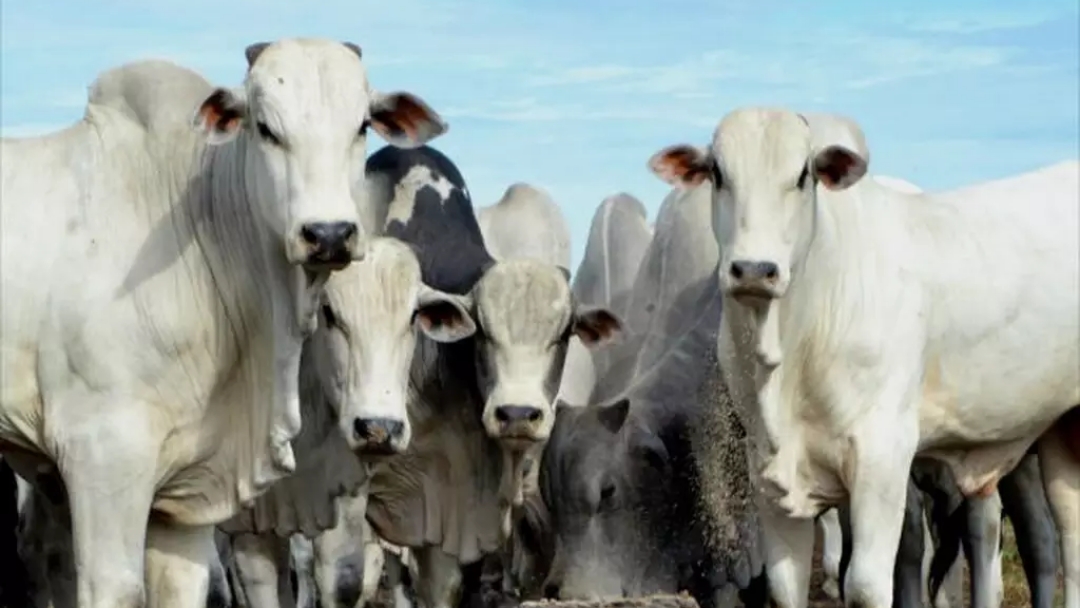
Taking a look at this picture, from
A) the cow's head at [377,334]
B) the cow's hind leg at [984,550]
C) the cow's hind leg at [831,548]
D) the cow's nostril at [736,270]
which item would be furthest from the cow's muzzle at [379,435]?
the cow's hind leg at [831,548]

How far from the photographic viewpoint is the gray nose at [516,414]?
10.2 m

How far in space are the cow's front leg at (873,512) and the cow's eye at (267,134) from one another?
230cm

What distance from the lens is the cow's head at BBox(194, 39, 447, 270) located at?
8.43 m

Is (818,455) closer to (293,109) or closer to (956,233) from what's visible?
(956,233)

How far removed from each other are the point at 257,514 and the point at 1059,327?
289 centimetres

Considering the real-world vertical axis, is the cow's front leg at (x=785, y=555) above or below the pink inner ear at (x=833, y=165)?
below

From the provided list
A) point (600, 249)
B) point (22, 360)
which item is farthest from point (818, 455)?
point (600, 249)

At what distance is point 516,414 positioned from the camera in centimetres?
1020

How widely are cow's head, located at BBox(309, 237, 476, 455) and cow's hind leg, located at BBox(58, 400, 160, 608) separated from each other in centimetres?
111

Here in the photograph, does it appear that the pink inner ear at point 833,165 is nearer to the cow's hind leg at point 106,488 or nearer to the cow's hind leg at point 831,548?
the cow's hind leg at point 106,488

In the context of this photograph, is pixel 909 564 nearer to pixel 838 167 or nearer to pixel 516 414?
pixel 516 414

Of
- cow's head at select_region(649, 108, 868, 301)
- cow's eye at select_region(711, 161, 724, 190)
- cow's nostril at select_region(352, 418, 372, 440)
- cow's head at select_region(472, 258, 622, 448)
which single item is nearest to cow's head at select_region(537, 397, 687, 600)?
cow's head at select_region(472, 258, 622, 448)

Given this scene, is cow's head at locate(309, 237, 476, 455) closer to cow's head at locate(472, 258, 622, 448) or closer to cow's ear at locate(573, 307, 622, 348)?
cow's head at locate(472, 258, 622, 448)

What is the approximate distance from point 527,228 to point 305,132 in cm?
499
